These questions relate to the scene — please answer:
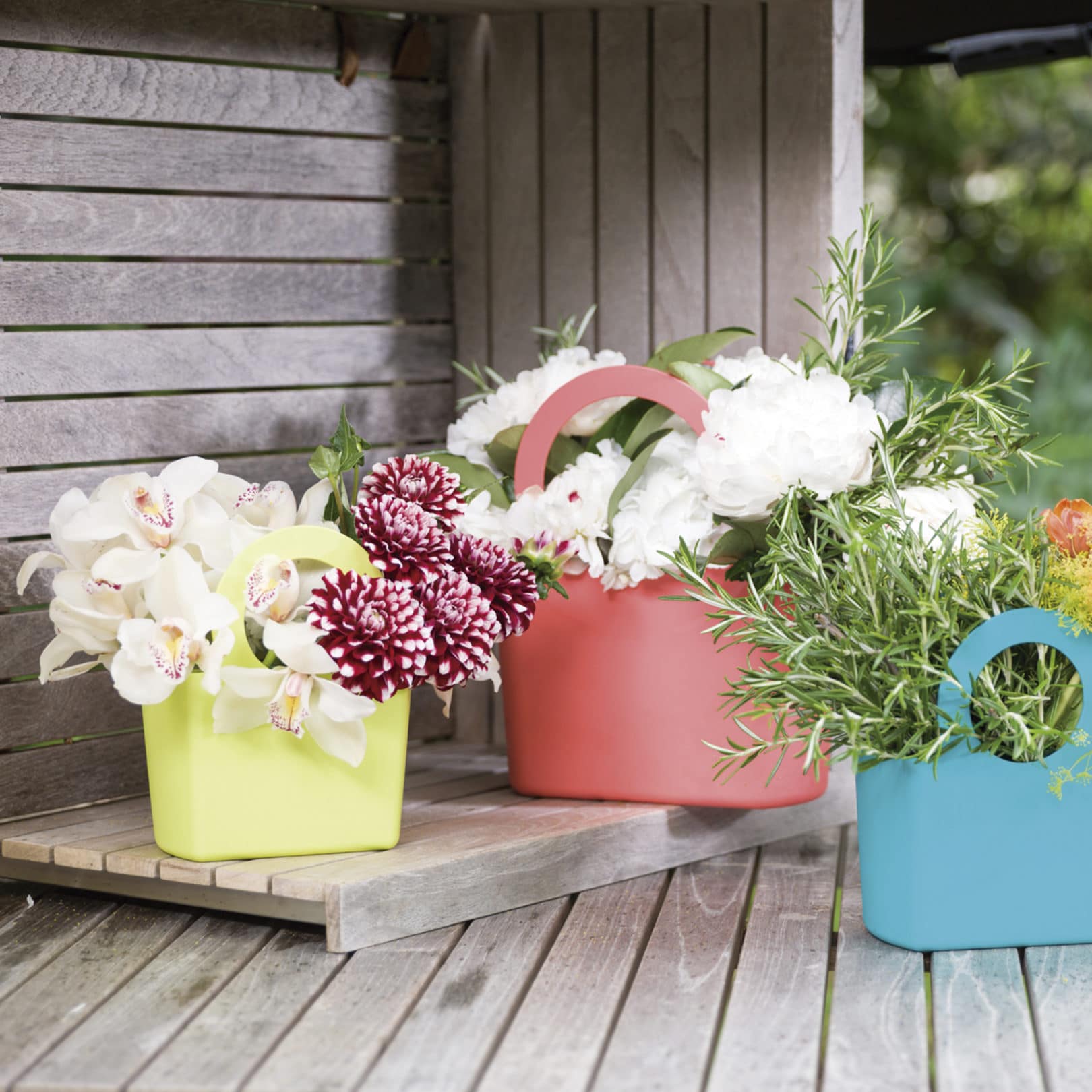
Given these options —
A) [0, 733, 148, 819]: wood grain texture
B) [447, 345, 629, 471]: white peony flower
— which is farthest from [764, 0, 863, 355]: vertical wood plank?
[0, 733, 148, 819]: wood grain texture

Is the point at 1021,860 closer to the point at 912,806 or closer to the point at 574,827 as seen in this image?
the point at 912,806

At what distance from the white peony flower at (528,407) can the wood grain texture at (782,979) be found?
0.55m

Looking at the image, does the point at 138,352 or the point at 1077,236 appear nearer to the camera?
the point at 138,352

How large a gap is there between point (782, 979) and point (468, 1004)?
0.95ft

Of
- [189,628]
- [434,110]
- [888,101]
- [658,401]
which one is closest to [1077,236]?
[888,101]

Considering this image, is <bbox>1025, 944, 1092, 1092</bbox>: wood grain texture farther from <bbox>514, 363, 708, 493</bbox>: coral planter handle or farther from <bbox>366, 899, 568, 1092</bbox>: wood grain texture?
<bbox>514, 363, 708, 493</bbox>: coral planter handle

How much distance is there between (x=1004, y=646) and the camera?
1.44 m

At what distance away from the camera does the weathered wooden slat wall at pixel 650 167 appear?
78.2 inches

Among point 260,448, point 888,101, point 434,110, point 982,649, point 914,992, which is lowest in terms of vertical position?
point 914,992

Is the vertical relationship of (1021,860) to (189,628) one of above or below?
below

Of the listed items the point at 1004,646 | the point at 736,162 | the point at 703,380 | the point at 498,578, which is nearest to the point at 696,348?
the point at 703,380

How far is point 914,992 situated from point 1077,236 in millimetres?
5531

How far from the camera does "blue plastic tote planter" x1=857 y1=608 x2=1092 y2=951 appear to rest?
145cm

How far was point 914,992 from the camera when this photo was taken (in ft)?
4.62
